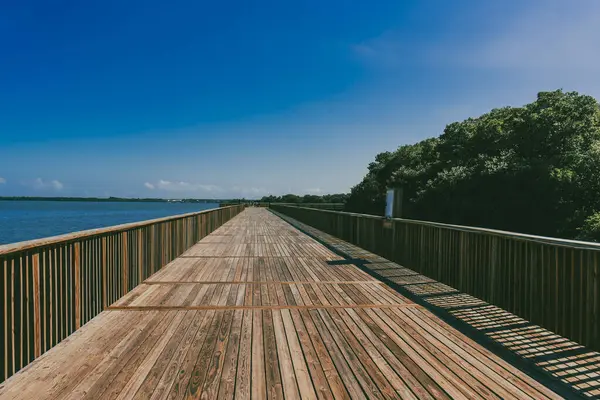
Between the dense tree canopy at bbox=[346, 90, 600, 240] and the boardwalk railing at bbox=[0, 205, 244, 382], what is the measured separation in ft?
39.0

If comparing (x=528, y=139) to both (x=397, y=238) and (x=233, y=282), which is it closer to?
(x=397, y=238)

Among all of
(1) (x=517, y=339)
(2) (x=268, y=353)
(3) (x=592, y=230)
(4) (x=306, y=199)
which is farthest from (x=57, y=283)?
(4) (x=306, y=199)

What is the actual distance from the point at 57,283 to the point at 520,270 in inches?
179

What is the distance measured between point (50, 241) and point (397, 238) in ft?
18.6

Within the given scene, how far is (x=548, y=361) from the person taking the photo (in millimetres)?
2750

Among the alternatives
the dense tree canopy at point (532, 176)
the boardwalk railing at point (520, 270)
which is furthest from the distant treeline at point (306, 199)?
the boardwalk railing at point (520, 270)

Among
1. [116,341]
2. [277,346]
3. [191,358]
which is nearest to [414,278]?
[277,346]

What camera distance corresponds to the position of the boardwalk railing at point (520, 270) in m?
2.89

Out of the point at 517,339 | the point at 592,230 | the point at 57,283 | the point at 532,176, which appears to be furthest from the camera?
the point at 532,176

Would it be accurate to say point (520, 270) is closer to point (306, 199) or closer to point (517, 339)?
point (517, 339)

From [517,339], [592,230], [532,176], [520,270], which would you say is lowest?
[517,339]

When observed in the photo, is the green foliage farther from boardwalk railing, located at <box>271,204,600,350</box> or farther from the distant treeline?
the distant treeline

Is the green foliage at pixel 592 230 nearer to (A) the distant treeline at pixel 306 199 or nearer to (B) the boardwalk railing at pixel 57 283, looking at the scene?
(B) the boardwalk railing at pixel 57 283

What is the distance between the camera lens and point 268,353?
9.25 ft
